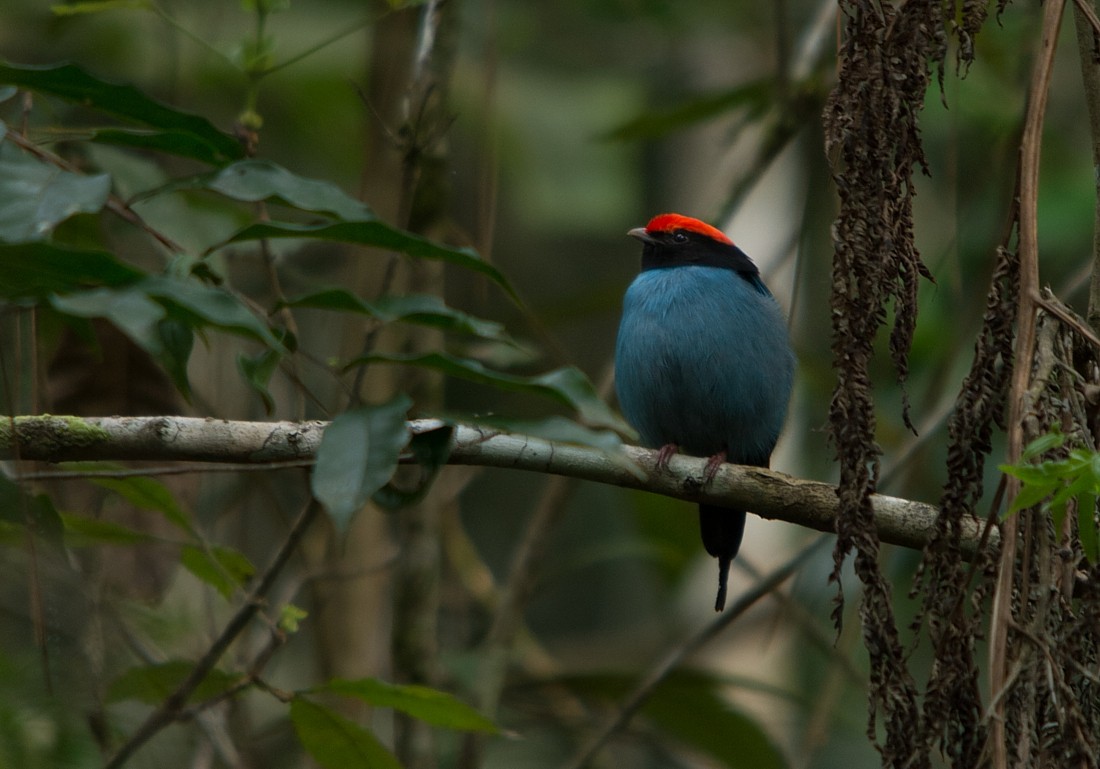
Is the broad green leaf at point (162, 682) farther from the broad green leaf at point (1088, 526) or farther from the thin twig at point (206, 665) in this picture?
the broad green leaf at point (1088, 526)

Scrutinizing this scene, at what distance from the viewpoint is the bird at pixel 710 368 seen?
14.3ft

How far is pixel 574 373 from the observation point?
5.67ft

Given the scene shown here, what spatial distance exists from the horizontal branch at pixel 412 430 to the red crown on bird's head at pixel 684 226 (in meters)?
2.14

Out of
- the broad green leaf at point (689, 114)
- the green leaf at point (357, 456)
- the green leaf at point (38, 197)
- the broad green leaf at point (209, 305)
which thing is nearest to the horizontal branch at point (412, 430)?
the green leaf at point (357, 456)

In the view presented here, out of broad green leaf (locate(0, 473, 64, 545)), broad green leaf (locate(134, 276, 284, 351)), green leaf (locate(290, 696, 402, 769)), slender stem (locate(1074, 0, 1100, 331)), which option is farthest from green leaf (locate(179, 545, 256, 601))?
slender stem (locate(1074, 0, 1100, 331))

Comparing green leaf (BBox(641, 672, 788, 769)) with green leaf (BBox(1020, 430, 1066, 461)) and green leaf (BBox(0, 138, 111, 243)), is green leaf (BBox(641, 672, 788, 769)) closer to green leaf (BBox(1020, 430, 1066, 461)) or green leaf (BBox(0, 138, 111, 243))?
green leaf (BBox(1020, 430, 1066, 461))

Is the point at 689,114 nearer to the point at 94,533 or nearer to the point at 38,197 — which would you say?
the point at 94,533

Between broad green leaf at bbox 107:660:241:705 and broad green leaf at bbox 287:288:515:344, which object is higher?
broad green leaf at bbox 287:288:515:344

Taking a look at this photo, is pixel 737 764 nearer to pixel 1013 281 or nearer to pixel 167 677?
pixel 167 677

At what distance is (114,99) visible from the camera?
247cm

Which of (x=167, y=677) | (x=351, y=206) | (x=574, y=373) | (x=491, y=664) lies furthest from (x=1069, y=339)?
(x=491, y=664)

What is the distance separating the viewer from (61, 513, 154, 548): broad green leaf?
301 centimetres

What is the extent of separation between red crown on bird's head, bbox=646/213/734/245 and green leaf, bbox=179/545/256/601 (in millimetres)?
2402

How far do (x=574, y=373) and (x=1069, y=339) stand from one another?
96 cm
